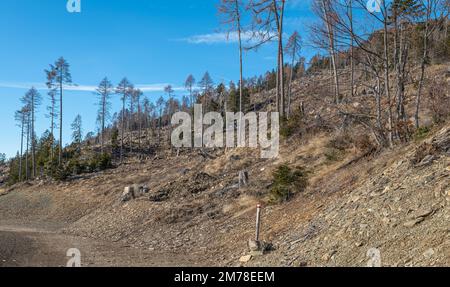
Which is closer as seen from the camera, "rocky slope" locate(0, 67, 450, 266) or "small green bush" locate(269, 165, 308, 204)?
"rocky slope" locate(0, 67, 450, 266)

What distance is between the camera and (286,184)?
13.7m

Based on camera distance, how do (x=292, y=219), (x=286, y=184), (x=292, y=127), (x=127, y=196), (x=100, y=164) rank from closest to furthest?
(x=292, y=219) < (x=286, y=184) < (x=292, y=127) < (x=127, y=196) < (x=100, y=164)

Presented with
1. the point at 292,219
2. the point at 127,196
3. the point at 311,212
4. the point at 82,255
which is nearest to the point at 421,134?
the point at 311,212

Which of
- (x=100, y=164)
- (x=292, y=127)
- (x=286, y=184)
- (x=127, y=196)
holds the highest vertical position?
(x=292, y=127)

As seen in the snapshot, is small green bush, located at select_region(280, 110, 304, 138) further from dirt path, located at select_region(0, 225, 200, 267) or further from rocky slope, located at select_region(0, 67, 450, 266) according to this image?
dirt path, located at select_region(0, 225, 200, 267)

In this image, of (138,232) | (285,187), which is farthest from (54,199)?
(285,187)

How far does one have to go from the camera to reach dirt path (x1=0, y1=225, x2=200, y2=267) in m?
10.5

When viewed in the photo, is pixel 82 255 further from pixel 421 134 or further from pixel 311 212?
pixel 421 134

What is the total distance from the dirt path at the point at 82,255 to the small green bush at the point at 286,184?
400 centimetres

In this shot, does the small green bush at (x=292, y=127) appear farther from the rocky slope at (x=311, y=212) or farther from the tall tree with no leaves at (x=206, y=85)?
the tall tree with no leaves at (x=206, y=85)

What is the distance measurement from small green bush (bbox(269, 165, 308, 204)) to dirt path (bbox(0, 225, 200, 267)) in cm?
400

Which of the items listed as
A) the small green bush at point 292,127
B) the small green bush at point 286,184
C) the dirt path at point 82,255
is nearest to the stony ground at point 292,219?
the dirt path at point 82,255

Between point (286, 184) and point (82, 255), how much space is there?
6650 mm

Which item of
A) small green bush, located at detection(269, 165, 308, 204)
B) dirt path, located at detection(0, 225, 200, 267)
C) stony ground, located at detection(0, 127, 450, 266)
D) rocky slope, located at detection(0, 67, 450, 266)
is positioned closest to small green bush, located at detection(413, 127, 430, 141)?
rocky slope, located at detection(0, 67, 450, 266)
